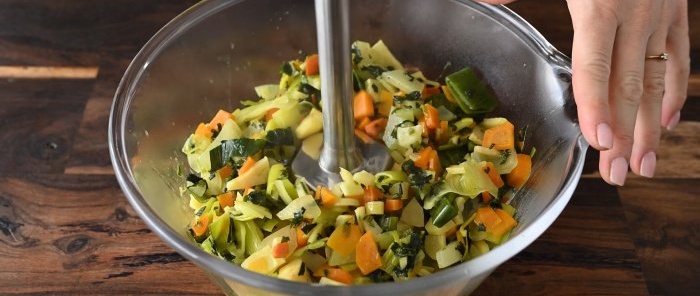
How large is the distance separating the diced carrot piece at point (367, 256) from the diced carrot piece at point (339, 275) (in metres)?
0.02

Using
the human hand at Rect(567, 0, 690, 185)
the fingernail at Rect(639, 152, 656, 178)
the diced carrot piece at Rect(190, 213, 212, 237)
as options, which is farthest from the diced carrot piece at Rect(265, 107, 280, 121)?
the fingernail at Rect(639, 152, 656, 178)

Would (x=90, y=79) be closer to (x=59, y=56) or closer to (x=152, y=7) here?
(x=59, y=56)

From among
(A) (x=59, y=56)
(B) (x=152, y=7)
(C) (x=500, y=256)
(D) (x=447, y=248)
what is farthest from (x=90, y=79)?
(C) (x=500, y=256)

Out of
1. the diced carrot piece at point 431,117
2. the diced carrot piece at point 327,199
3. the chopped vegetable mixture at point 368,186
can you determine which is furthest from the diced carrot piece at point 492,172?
the diced carrot piece at point 327,199

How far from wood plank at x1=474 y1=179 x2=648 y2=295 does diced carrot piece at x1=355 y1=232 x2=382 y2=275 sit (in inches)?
9.5

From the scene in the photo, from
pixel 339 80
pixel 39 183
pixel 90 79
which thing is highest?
pixel 339 80

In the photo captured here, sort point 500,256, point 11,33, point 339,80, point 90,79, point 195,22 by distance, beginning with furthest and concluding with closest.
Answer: point 11,33 < point 90,79 < point 195,22 < point 339,80 < point 500,256

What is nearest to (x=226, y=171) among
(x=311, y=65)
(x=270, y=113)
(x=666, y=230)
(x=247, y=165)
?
(x=247, y=165)

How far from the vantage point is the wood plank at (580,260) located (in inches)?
47.3

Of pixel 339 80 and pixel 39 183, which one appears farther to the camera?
pixel 39 183

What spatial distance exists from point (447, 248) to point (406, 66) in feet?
1.34

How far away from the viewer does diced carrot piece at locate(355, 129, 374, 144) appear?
1222mm

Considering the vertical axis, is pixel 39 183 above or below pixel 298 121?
below

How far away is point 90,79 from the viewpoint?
1.53 metres
